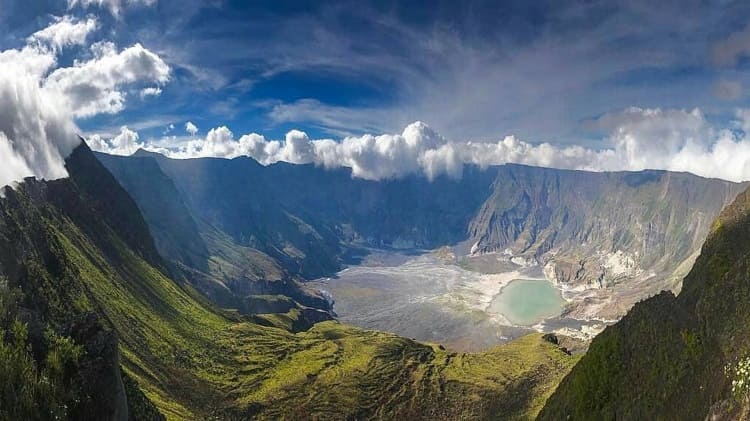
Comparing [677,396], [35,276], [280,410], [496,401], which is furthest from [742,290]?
[280,410]

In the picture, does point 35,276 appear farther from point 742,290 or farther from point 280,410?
point 742,290

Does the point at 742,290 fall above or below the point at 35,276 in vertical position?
above

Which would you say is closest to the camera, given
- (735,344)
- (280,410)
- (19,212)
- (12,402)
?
(12,402)

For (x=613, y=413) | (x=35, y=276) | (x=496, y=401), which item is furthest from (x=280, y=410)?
(x=613, y=413)

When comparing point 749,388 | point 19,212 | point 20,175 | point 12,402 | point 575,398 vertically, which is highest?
point 20,175

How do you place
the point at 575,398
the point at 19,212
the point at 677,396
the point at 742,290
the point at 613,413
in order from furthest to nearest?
the point at 19,212 < the point at 575,398 < the point at 613,413 < the point at 742,290 < the point at 677,396

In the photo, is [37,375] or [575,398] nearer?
[37,375]

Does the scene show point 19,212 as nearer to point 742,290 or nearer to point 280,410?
point 280,410
